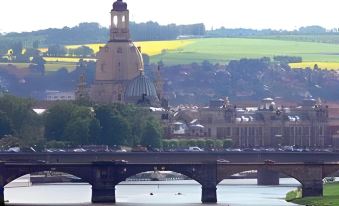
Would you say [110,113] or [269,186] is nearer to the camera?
[269,186]

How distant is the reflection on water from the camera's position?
14362 cm

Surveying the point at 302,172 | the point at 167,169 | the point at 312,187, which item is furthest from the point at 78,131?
the point at 312,187

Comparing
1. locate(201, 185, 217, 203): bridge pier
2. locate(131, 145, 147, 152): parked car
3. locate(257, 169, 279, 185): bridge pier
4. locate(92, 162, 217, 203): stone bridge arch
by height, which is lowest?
locate(257, 169, 279, 185): bridge pier

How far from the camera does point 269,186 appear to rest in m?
171

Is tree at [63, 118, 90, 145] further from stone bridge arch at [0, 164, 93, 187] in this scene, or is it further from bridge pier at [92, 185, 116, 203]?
bridge pier at [92, 185, 116, 203]

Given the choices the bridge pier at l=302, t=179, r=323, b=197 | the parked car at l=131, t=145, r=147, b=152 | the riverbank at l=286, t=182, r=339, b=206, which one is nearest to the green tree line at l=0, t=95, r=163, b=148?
the parked car at l=131, t=145, r=147, b=152

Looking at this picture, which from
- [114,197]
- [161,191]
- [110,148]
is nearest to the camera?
[114,197]

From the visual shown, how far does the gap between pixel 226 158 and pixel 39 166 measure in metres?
26.6

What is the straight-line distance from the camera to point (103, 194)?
475 ft

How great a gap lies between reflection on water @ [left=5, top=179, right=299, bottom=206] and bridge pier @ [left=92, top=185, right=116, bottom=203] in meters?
0.60

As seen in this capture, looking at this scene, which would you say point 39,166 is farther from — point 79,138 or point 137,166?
point 79,138

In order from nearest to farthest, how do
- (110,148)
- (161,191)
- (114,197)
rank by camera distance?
(114,197) → (161,191) → (110,148)

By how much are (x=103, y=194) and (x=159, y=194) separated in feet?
42.6

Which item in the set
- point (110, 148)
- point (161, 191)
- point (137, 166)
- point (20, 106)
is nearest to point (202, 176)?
point (137, 166)
